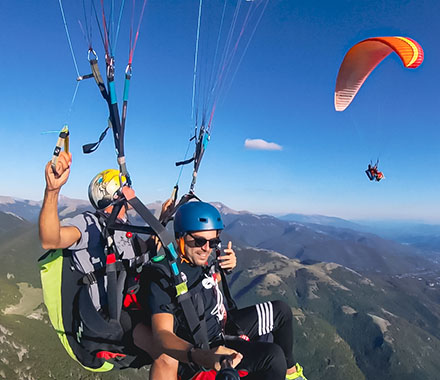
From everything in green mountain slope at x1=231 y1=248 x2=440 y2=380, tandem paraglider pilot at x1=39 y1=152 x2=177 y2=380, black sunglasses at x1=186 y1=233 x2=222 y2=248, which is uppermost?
black sunglasses at x1=186 y1=233 x2=222 y2=248

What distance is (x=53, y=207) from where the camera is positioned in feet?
10.1

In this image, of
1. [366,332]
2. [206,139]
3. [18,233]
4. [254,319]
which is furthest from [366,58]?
[18,233]

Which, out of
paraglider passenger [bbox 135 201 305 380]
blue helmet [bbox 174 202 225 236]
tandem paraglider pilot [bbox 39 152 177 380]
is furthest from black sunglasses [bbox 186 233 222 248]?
tandem paraglider pilot [bbox 39 152 177 380]

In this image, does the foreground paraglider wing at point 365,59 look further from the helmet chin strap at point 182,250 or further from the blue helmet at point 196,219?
the helmet chin strap at point 182,250

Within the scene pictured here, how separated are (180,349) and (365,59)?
11935mm

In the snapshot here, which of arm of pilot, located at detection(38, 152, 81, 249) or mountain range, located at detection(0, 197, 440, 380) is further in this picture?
mountain range, located at detection(0, 197, 440, 380)

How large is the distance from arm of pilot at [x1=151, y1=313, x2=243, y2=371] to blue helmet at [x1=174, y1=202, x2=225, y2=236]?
1.03 metres

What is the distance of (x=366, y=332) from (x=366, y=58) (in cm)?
15921

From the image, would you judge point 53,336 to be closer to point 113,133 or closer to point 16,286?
point 16,286

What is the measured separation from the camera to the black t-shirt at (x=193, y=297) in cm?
346

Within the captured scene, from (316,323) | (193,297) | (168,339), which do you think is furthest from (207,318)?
(316,323)

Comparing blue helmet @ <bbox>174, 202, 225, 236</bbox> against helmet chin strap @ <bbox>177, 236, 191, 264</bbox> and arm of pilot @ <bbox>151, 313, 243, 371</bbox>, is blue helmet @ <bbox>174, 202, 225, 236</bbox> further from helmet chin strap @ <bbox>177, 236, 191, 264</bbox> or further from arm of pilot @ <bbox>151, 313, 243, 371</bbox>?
arm of pilot @ <bbox>151, 313, 243, 371</bbox>

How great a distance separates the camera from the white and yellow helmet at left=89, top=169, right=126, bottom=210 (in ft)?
14.6

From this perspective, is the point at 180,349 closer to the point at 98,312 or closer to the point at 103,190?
the point at 98,312
